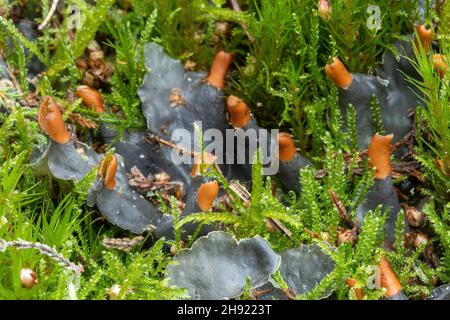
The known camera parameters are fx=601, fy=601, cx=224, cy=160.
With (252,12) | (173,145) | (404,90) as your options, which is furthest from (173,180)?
(404,90)

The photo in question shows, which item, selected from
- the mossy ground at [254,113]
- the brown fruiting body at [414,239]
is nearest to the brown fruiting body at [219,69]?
the mossy ground at [254,113]

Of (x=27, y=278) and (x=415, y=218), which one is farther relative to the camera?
(x=415, y=218)

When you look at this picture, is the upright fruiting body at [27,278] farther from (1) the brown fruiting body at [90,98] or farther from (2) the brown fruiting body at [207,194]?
(1) the brown fruiting body at [90,98]

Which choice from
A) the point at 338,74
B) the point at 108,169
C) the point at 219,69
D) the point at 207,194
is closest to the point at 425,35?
the point at 338,74

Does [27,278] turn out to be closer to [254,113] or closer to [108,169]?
[108,169]

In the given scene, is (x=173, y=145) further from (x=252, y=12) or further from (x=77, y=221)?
(x=252, y=12)

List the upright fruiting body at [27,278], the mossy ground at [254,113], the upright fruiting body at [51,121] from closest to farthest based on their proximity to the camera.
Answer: the upright fruiting body at [27,278], the mossy ground at [254,113], the upright fruiting body at [51,121]
